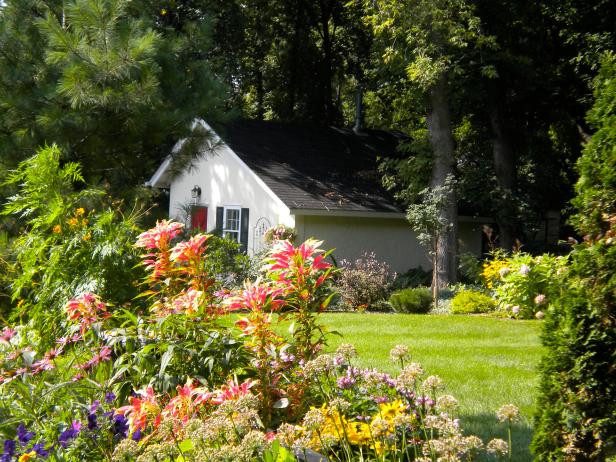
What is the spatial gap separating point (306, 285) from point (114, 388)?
1.24 meters

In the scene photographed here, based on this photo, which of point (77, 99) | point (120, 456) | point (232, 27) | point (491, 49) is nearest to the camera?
point (120, 456)

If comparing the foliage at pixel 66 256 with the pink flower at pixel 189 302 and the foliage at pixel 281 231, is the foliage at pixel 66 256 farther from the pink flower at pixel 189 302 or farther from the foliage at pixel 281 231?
the foliage at pixel 281 231

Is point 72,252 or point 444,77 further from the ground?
point 444,77

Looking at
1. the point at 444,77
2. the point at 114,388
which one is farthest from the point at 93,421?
the point at 444,77

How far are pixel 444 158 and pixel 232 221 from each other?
18.8 ft

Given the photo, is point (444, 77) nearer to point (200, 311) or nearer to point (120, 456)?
point (200, 311)

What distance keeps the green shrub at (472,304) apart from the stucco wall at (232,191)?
15.2 ft

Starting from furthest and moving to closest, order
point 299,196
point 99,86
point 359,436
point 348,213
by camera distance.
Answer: point 348,213, point 299,196, point 99,86, point 359,436

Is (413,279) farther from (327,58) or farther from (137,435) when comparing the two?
(137,435)

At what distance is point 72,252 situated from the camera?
5.73 meters

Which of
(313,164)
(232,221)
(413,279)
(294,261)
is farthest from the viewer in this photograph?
(313,164)

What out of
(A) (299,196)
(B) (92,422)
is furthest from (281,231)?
(B) (92,422)

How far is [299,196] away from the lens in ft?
55.2

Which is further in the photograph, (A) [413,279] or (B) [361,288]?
(A) [413,279]
